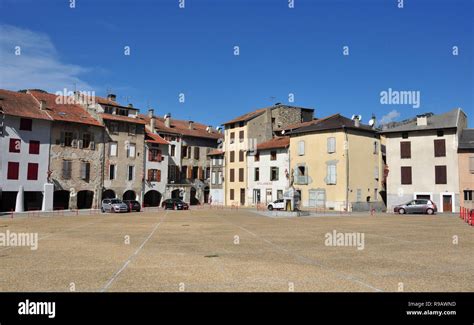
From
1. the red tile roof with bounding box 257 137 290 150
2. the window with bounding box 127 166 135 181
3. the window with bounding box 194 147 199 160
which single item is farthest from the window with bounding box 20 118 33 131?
the red tile roof with bounding box 257 137 290 150

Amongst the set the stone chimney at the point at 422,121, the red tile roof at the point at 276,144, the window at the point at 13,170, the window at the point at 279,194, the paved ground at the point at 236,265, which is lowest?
the paved ground at the point at 236,265

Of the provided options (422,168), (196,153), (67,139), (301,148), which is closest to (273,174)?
(301,148)

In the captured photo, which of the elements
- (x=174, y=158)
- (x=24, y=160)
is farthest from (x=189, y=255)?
(x=174, y=158)

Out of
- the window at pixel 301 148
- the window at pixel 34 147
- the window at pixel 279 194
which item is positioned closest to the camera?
the window at pixel 34 147

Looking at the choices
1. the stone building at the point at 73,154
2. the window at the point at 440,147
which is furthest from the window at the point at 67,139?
the window at the point at 440,147

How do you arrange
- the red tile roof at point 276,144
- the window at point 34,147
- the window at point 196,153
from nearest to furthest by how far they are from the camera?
the window at point 34,147, the red tile roof at point 276,144, the window at point 196,153

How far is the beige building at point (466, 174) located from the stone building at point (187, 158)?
34.0 meters

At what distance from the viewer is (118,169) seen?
165 feet

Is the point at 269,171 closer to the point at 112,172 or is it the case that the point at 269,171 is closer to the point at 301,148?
the point at 301,148

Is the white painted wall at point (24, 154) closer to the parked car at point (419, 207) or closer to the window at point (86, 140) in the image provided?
the window at point (86, 140)

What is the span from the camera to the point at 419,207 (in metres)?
37.8

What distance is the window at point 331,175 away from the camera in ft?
149
